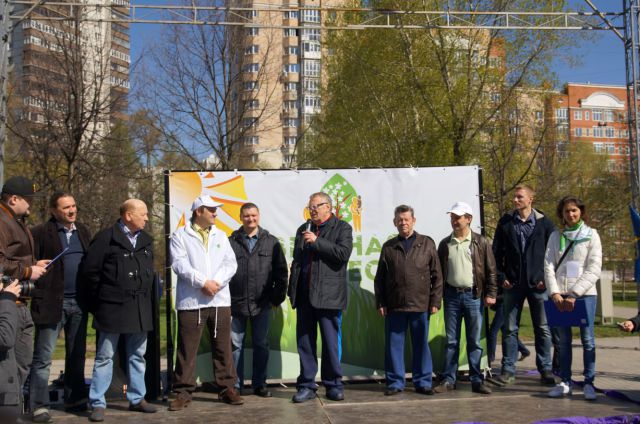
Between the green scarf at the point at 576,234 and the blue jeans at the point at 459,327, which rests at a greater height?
the green scarf at the point at 576,234

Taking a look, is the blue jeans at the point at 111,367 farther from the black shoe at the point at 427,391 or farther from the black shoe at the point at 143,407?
the black shoe at the point at 427,391

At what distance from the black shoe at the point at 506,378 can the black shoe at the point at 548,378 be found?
0.32m

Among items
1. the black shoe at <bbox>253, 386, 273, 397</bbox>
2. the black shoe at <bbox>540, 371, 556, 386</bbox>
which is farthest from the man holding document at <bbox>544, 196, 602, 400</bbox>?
the black shoe at <bbox>253, 386, 273, 397</bbox>

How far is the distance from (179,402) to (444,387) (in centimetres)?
285

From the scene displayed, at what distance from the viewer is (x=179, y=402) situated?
6645 mm

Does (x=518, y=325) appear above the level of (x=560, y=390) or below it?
above

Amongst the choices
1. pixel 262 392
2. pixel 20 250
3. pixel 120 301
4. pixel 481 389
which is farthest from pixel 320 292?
pixel 20 250

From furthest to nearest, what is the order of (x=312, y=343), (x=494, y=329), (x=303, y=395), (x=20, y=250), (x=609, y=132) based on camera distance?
(x=609, y=132) → (x=494, y=329) → (x=312, y=343) → (x=303, y=395) → (x=20, y=250)

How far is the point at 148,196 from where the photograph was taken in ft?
74.4

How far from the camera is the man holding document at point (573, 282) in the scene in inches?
270

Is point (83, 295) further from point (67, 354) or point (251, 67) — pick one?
point (251, 67)

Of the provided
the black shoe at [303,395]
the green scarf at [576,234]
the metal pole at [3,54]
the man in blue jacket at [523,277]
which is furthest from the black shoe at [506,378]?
the metal pole at [3,54]

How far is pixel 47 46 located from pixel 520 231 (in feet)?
39.7

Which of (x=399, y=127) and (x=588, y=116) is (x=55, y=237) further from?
(x=588, y=116)
